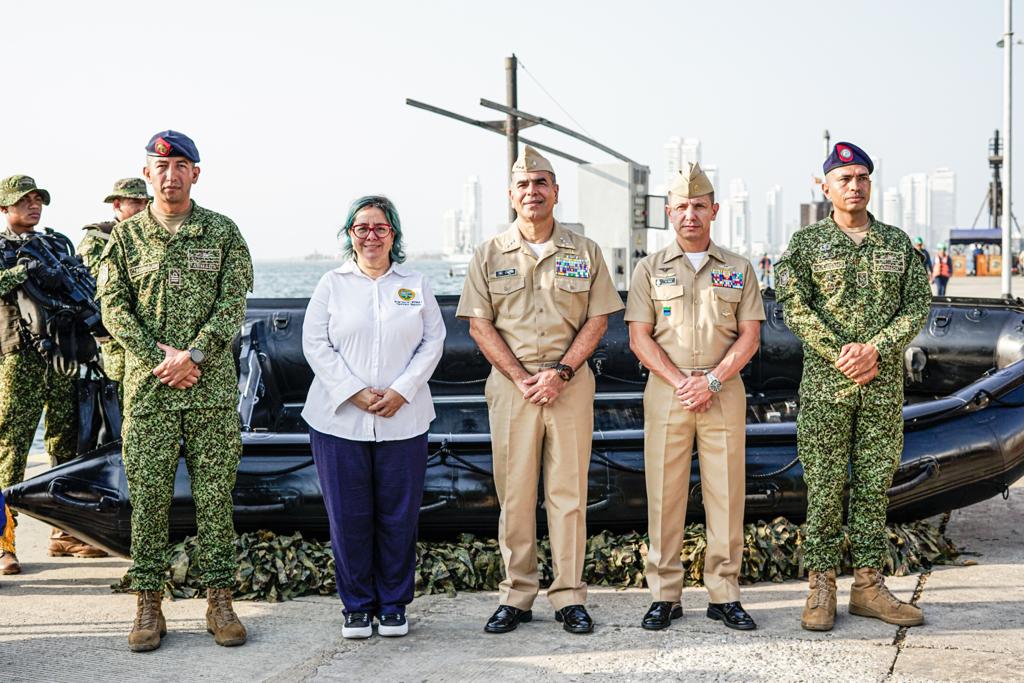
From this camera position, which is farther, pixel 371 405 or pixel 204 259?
pixel 204 259

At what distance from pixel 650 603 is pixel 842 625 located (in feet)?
2.39

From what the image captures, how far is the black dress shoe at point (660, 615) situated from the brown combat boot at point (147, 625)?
1.74m

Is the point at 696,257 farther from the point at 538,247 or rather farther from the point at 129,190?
the point at 129,190

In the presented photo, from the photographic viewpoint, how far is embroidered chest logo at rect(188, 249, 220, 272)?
366 centimetres

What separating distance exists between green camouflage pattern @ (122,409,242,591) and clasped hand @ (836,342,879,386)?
86.2 inches

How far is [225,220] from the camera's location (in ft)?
12.4

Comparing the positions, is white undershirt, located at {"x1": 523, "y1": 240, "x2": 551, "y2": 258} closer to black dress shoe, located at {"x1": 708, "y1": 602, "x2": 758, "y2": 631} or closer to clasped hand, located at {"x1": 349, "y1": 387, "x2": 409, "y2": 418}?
clasped hand, located at {"x1": 349, "y1": 387, "x2": 409, "y2": 418}

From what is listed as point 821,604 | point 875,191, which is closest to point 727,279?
point 821,604

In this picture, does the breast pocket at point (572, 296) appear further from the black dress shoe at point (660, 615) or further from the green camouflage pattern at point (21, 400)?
the green camouflage pattern at point (21, 400)

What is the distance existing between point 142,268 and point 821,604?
270 centimetres

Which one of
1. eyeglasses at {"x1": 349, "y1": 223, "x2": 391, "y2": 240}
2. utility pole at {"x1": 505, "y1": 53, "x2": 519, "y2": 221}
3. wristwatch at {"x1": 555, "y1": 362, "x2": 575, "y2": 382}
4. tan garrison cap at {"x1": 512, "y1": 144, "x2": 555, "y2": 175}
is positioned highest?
utility pole at {"x1": 505, "y1": 53, "x2": 519, "y2": 221}

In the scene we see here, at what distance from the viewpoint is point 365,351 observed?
363 centimetres

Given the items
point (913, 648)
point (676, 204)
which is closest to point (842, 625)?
point (913, 648)

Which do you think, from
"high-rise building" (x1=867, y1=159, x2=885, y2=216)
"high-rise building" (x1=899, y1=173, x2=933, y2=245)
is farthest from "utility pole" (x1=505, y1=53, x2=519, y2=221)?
"high-rise building" (x1=899, y1=173, x2=933, y2=245)
